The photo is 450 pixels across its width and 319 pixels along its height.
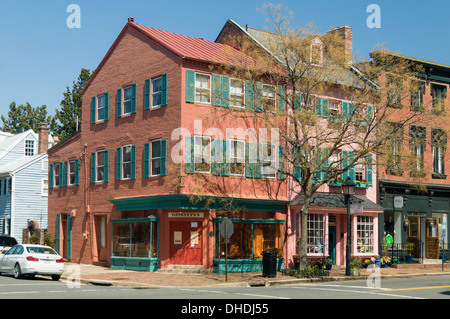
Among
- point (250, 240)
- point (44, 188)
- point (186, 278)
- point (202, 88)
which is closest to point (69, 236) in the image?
point (250, 240)

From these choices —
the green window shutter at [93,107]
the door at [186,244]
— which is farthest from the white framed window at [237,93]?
the green window shutter at [93,107]

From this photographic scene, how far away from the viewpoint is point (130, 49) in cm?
3231

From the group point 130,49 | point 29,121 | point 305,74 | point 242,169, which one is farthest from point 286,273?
point 29,121

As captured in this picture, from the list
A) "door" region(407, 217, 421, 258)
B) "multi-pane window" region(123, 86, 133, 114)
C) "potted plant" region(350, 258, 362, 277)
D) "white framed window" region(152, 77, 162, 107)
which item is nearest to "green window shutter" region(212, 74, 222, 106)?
"white framed window" region(152, 77, 162, 107)

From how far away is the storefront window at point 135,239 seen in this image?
94.3 feet

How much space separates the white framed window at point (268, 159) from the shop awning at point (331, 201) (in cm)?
174

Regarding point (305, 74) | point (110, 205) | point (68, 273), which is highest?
point (305, 74)

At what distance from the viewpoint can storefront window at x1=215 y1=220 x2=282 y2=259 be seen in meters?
28.4

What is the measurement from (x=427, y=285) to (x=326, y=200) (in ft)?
31.6

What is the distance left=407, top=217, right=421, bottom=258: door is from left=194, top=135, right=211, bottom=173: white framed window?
14.6 meters

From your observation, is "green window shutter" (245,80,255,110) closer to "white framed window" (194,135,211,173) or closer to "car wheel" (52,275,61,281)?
"white framed window" (194,135,211,173)

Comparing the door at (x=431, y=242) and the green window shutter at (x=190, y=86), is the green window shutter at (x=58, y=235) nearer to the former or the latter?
the green window shutter at (x=190, y=86)

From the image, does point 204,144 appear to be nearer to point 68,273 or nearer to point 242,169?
point 242,169

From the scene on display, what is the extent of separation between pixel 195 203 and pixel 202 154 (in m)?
2.45
